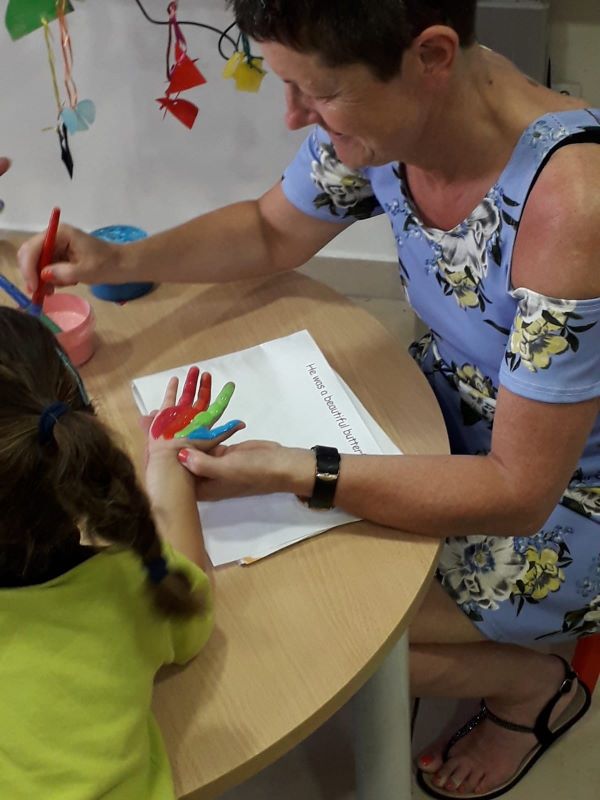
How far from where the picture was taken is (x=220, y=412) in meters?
0.95

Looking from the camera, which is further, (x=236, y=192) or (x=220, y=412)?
(x=236, y=192)

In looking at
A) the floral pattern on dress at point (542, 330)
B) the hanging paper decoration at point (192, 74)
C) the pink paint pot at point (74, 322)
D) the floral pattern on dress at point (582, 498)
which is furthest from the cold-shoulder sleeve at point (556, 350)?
the hanging paper decoration at point (192, 74)

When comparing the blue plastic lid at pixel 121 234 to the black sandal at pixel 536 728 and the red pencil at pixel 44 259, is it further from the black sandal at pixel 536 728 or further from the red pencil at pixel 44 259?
the black sandal at pixel 536 728

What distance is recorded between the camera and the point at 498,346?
40.3 inches

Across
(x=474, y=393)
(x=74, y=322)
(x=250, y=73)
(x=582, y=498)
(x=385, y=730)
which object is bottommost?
(x=385, y=730)

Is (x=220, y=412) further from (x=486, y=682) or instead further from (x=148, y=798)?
(x=486, y=682)

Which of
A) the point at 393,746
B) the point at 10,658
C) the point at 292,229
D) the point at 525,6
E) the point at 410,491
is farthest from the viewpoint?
the point at 525,6

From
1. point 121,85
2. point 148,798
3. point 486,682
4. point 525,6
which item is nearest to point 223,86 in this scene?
point 121,85

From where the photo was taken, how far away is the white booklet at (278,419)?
0.88 metres

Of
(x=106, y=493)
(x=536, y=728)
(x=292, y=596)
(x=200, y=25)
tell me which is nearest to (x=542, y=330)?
(x=292, y=596)

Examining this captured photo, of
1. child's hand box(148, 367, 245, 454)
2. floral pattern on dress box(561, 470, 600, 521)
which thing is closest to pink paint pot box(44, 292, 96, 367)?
child's hand box(148, 367, 245, 454)

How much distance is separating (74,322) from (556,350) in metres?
0.59

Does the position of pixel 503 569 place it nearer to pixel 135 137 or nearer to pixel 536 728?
pixel 536 728

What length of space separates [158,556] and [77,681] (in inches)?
4.4
